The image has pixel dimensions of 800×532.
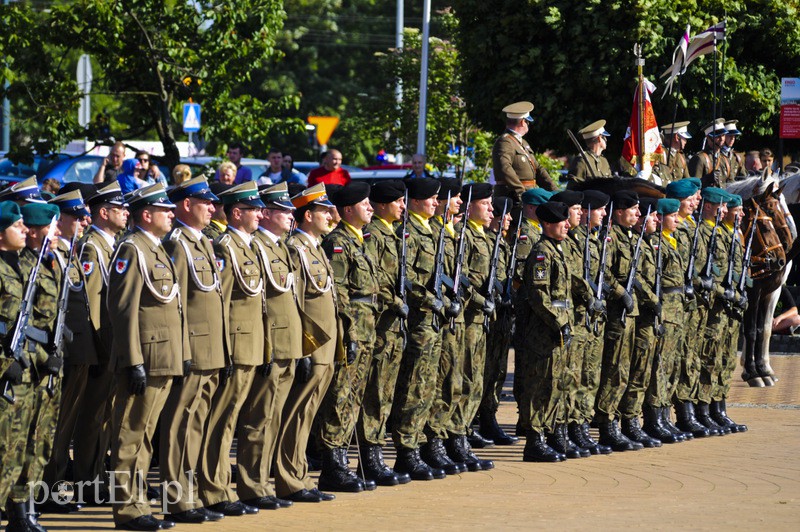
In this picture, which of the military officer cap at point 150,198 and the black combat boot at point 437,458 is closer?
the military officer cap at point 150,198

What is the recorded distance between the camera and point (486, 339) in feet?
40.4

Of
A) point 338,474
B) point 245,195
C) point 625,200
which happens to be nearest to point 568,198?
point 625,200

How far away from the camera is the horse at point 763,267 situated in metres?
16.0

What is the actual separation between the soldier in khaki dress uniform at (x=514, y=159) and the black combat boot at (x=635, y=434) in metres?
2.98

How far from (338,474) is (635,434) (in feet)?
11.1

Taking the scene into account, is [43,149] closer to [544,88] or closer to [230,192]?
[544,88]

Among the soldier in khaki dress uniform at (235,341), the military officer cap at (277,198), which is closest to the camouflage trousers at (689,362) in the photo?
the military officer cap at (277,198)

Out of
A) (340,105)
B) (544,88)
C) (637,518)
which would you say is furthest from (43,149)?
(340,105)

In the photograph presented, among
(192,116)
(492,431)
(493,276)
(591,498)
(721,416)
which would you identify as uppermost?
(192,116)

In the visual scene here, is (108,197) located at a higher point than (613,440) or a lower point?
higher

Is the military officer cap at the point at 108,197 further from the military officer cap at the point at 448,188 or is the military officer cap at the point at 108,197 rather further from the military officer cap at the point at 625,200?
the military officer cap at the point at 625,200

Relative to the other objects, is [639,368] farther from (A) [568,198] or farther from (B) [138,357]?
(B) [138,357]

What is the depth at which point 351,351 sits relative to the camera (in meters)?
9.98

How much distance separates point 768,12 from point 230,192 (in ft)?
47.0
